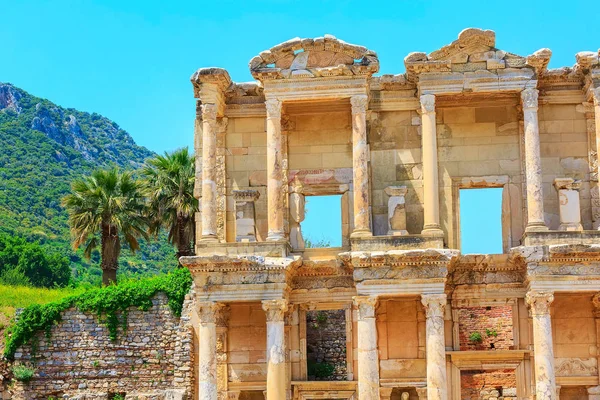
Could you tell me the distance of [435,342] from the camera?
22.4 metres

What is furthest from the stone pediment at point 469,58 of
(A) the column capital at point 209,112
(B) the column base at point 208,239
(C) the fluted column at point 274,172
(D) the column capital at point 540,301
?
(B) the column base at point 208,239

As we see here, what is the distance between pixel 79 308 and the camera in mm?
30672

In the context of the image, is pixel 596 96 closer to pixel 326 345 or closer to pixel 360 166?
pixel 360 166

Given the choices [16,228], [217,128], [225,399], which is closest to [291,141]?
[217,128]

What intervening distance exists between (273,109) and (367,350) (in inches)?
234

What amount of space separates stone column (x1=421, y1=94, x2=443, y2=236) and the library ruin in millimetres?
37

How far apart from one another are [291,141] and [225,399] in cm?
642

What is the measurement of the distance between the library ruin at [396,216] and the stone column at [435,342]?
4 centimetres

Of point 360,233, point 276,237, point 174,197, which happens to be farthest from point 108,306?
point 360,233

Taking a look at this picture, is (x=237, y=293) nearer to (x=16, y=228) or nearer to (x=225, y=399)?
(x=225, y=399)

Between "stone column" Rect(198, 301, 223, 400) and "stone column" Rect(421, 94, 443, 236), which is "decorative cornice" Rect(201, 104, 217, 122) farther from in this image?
"stone column" Rect(421, 94, 443, 236)

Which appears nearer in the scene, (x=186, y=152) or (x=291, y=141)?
(x=291, y=141)

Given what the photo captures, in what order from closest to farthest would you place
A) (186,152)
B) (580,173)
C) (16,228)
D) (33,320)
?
(580,173) → (33,320) → (186,152) → (16,228)

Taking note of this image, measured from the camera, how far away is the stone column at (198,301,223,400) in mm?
22812
